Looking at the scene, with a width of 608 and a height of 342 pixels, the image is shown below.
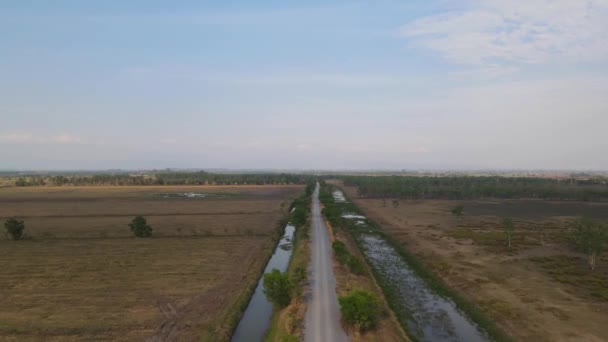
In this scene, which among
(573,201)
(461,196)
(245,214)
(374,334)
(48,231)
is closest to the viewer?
(374,334)

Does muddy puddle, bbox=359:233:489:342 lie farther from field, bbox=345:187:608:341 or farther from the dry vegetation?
field, bbox=345:187:608:341

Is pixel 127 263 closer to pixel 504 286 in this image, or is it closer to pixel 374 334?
pixel 374 334

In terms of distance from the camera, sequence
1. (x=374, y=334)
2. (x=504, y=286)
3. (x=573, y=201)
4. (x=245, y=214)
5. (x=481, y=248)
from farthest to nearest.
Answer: (x=573, y=201), (x=245, y=214), (x=481, y=248), (x=504, y=286), (x=374, y=334)

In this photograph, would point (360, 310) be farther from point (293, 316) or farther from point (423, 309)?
point (423, 309)

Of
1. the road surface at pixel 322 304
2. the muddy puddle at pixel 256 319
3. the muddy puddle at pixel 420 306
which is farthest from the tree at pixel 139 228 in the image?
the muddy puddle at pixel 420 306

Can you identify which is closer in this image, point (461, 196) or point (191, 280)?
point (191, 280)

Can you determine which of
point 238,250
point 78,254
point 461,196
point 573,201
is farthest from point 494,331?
point 573,201

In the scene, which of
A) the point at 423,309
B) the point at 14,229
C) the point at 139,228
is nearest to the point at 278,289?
the point at 423,309
